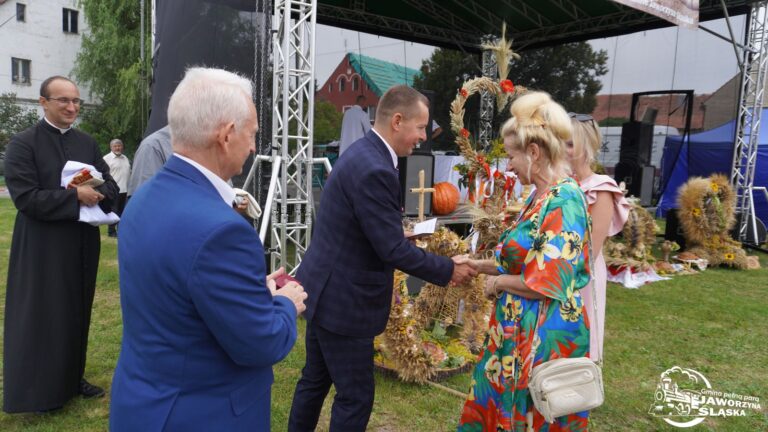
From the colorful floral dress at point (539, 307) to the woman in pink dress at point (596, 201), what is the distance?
0.45 metres

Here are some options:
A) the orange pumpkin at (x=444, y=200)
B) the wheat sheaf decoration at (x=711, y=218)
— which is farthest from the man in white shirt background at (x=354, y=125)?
the wheat sheaf decoration at (x=711, y=218)

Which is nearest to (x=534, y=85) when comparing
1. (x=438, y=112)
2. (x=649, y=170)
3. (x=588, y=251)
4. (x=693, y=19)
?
(x=438, y=112)

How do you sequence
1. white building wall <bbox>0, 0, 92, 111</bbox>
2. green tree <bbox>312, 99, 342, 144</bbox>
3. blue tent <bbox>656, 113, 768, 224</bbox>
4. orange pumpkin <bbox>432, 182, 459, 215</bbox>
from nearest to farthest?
orange pumpkin <bbox>432, 182, 459, 215</bbox>, green tree <bbox>312, 99, 342, 144</bbox>, blue tent <bbox>656, 113, 768, 224</bbox>, white building wall <bbox>0, 0, 92, 111</bbox>

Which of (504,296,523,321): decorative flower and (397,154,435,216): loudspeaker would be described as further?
(397,154,435,216): loudspeaker

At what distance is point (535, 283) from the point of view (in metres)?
1.90

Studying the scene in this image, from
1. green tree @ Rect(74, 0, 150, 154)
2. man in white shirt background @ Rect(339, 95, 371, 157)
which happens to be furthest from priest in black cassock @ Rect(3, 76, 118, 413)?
green tree @ Rect(74, 0, 150, 154)

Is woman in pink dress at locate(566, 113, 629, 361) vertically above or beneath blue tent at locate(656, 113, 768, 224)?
beneath

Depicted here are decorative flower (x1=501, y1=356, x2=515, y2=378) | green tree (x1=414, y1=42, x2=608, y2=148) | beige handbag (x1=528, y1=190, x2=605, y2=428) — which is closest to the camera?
beige handbag (x1=528, y1=190, x2=605, y2=428)

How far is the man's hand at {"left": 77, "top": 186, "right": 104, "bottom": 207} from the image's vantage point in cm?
296

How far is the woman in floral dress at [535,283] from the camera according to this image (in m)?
1.90

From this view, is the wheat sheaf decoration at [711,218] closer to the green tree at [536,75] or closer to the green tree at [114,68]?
the green tree at [536,75]

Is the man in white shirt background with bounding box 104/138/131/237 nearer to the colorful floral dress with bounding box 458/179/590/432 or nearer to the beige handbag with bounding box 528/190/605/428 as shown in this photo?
the colorful floral dress with bounding box 458/179/590/432

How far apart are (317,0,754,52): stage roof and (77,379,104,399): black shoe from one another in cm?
888

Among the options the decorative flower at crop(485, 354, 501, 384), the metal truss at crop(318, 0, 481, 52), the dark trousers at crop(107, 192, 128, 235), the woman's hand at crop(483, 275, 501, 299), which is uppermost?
the metal truss at crop(318, 0, 481, 52)
